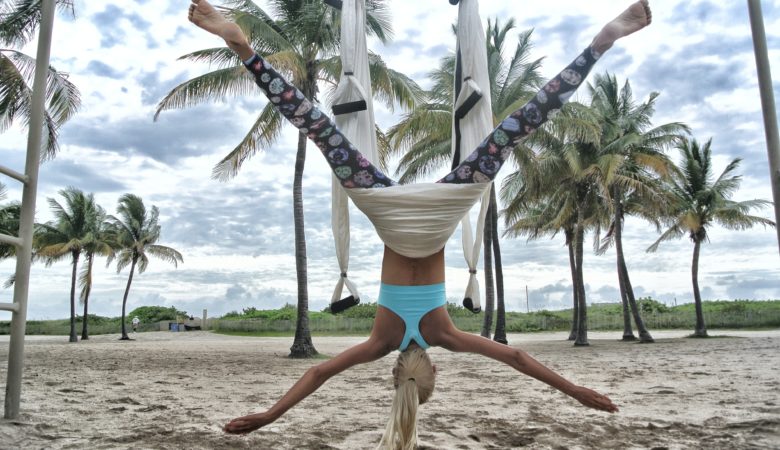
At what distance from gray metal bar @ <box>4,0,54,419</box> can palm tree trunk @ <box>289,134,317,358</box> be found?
7906mm

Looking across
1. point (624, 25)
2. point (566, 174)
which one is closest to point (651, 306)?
point (566, 174)

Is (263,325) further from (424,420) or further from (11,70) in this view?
(424,420)

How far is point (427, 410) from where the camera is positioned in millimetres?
5188

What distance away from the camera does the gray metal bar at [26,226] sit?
4234mm

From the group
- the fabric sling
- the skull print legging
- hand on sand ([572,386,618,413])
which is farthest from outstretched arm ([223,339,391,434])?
hand on sand ([572,386,618,413])

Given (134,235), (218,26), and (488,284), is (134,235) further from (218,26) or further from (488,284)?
(218,26)

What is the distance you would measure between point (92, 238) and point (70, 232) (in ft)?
2.93

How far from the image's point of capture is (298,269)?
12383 millimetres

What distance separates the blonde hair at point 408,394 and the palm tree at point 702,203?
1750cm

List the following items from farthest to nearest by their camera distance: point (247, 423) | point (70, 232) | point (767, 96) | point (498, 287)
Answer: point (70, 232) → point (498, 287) → point (767, 96) → point (247, 423)

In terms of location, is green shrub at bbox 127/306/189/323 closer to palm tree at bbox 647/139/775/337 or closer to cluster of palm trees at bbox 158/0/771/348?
cluster of palm trees at bbox 158/0/771/348

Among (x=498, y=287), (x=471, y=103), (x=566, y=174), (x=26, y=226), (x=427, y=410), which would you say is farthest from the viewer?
(x=566, y=174)

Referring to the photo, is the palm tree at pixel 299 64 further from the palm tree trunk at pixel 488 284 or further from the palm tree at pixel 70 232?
the palm tree at pixel 70 232

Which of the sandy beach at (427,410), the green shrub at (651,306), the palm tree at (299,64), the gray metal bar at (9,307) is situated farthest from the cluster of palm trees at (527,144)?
the green shrub at (651,306)
